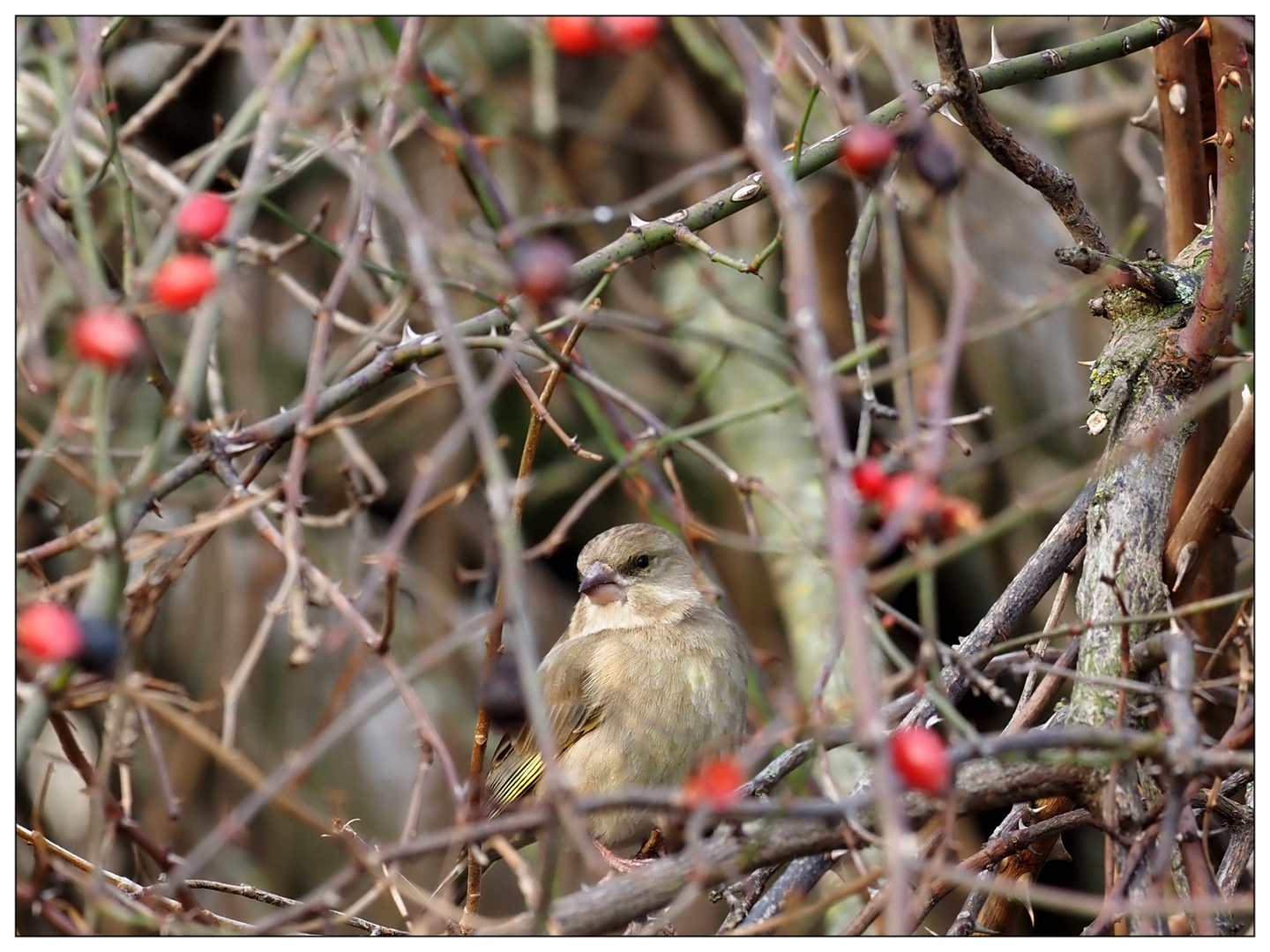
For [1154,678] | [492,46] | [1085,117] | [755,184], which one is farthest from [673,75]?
[1154,678]

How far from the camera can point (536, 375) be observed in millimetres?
7117

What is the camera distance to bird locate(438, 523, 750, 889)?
14.6ft

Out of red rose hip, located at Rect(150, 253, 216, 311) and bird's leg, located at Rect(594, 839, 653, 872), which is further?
bird's leg, located at Rect(594, 839, 653, 872)

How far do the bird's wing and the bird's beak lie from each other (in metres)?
0.18

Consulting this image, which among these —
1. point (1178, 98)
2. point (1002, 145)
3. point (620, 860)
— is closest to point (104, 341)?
point (1002, 145)

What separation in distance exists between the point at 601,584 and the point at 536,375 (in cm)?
245

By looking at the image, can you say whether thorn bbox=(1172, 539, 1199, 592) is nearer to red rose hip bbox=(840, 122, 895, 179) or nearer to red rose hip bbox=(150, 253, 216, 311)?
red rose hip bbox=(840, 122, 895, 179)

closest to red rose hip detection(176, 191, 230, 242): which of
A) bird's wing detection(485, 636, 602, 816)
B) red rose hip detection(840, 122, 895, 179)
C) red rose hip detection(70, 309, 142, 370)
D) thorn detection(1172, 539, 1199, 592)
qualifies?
red rose hip detection(70, 309, 142, 370)

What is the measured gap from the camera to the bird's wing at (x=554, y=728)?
4.70 meters

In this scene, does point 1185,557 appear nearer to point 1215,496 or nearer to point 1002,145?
point 1215,496

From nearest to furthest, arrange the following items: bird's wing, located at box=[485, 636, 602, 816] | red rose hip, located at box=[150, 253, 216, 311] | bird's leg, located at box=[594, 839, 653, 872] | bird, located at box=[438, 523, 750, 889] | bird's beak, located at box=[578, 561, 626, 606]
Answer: red rose hip, located at box=[150, 253, 216, 311] < bird's leg, located at box=[594, 839, 653, 872] < bird, located at box=[438, 523, 750, 889] < bird's wing, located at box=[485, 636, 602, 816] < bird's beak, located at box=[578, 561, 626, 606]

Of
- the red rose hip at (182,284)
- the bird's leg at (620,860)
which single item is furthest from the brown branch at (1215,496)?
the red rose hip at (182,284)

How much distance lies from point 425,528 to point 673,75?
281 cm

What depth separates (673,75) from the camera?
7434 millimetres
